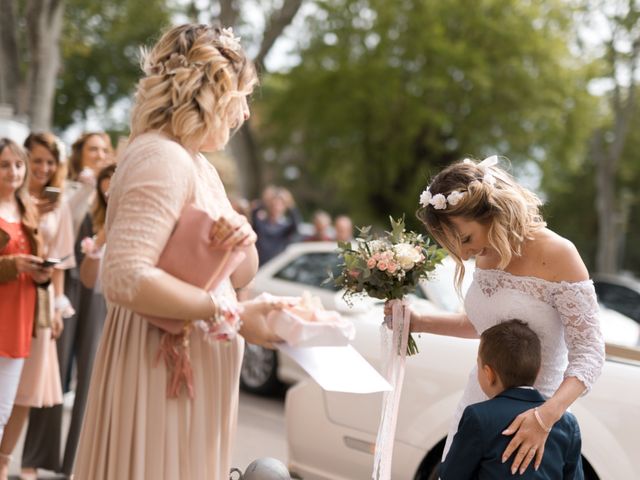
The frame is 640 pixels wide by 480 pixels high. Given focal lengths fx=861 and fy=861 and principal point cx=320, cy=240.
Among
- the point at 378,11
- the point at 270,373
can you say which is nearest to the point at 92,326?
the point at 270,373

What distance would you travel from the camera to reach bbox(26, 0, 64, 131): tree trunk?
11.0 meters

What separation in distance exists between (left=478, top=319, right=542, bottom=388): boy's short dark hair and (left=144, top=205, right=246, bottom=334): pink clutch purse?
1.14 meters

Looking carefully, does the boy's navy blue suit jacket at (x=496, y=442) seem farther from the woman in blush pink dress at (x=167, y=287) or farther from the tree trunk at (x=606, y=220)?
the tree trunk at (x=606, y=220)

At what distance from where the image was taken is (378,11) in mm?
25438

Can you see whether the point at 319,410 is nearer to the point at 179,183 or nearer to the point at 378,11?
the point at 179,183

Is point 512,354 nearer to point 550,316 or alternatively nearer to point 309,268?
point 550,316

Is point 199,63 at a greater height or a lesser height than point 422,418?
greater

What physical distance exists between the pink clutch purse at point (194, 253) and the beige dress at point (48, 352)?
8.90ft

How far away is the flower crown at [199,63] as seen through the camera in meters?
2.35

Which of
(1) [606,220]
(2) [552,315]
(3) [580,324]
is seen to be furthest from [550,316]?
(1) [606,220]

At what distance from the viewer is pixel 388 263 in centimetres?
324

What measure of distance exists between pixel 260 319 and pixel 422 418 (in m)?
2.23

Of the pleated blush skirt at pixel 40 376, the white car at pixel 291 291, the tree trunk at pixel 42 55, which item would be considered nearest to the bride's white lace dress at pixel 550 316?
the pleated blush skirt at pixel 40 376

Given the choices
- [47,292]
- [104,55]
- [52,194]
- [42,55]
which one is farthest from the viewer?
[104,55]
